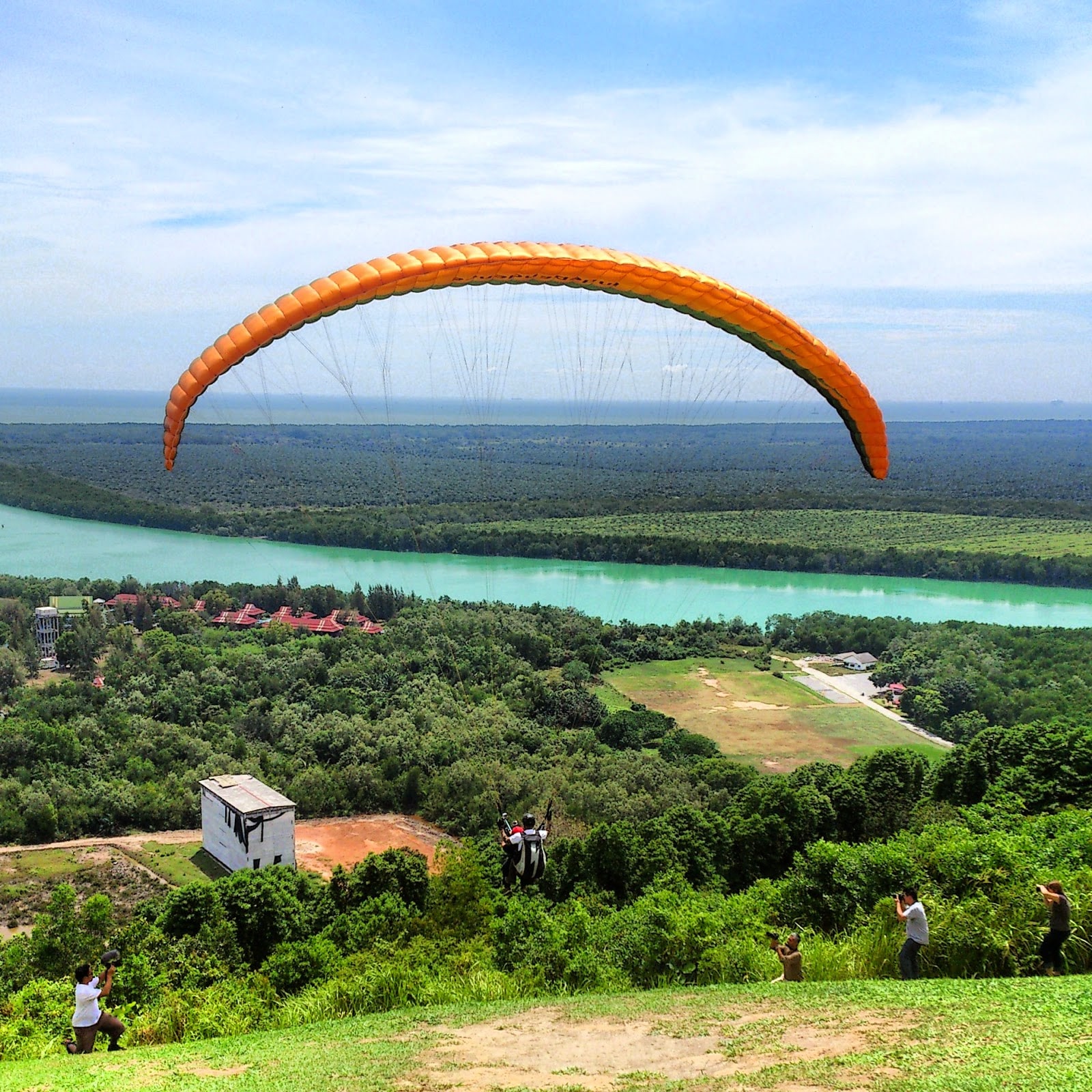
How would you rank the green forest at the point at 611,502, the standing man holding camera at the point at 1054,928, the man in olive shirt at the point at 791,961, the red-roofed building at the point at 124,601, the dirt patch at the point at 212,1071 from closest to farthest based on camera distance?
the dirt patch at the point at 212,1071 → the standing man holding camera at the point at 1054,928 → the man in olive shirt at the point at 791,961 → the red-roofed building at the point at 124,601 → the green forest at the point at 611,502

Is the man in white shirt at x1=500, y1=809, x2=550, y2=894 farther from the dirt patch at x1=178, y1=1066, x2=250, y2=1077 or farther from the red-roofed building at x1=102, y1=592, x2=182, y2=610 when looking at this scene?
the red-roofed building at x1=102, y1=592, x2=182, y2=610

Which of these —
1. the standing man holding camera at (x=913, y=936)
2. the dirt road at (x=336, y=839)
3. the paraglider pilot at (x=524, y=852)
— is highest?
the standing man holding camera at (x=913, y=936)

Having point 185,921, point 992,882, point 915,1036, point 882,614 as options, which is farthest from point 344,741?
point 882,614

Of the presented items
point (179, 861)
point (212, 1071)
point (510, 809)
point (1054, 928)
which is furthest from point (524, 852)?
point (179, 861)

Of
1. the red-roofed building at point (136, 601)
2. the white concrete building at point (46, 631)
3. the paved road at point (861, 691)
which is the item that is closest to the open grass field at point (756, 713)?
the paved road at point (861, 691)

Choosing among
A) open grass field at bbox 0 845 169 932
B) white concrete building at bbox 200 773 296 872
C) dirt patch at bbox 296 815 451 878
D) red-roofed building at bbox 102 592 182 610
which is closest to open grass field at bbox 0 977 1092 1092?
white concrete building at bbox 200 773 296 872

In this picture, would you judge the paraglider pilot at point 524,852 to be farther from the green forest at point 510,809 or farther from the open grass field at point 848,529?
the open grass field at point 848,529

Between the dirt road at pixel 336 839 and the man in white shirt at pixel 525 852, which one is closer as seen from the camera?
the man in white shirt at pixel 525 852
